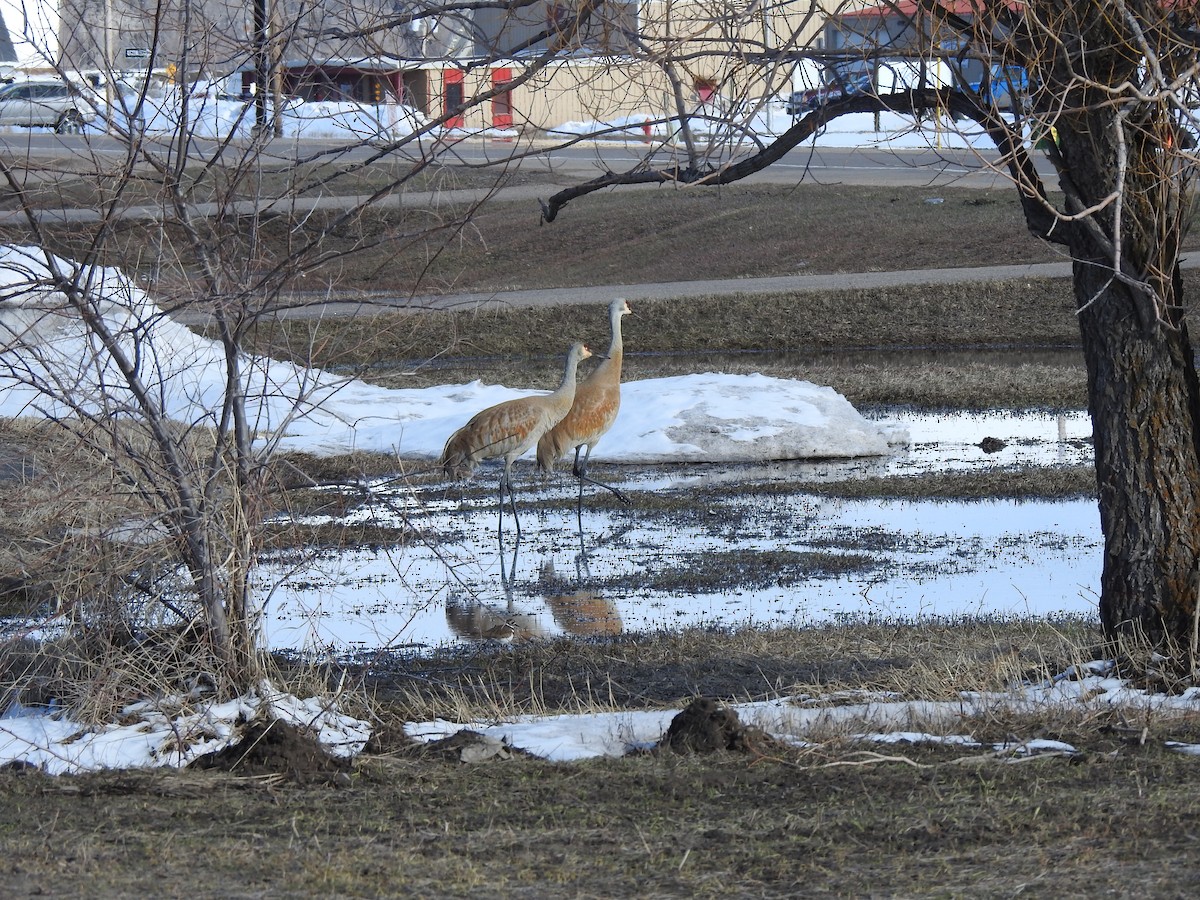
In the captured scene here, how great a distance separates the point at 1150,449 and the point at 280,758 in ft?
13.2

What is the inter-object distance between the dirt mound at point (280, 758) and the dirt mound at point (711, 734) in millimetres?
1247

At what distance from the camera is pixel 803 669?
26.3 feet

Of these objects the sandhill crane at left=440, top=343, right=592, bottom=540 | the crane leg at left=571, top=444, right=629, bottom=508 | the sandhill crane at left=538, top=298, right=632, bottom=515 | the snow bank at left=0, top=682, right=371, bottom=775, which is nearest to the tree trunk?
the snow bank at left=0, top=682, right=371, bottom=775

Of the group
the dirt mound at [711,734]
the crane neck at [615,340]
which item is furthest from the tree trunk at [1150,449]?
the crane neck at [615,340]

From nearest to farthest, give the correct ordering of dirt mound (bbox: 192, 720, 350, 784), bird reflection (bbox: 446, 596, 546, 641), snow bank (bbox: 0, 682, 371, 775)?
dirt mound (bbox: 192, 720, 350, 784), snow bank (bbox: 0, 682, 371, 775), bird reflection (bbox: 446, 596, 546, 641)

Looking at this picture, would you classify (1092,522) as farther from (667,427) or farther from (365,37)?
(365,37)

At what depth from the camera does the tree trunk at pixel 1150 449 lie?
6.95 meters

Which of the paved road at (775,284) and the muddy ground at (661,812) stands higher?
the paved road at (775,284)

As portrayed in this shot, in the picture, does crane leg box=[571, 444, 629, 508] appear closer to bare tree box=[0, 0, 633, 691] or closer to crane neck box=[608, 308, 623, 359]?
crane neck box=[608, 308, 623, 359]

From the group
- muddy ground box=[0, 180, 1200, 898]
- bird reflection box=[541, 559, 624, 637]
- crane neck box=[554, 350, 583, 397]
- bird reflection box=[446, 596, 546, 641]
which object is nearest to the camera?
muddy ground box=[0, 180, 1200, 898]

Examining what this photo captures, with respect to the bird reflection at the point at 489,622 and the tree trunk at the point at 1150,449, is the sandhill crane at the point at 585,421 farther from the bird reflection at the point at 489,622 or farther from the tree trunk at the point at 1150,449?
the tree trunk at the point at 1150,449

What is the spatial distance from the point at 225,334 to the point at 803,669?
339 cm

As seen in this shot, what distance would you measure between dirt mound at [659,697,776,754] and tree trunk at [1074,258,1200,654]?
226 cm

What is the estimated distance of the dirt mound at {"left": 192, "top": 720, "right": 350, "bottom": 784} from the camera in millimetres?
5672
